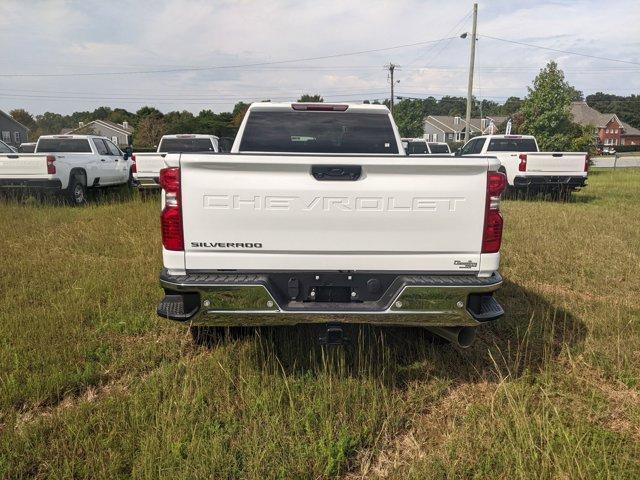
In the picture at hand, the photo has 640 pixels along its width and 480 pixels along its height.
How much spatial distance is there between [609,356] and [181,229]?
3463 mm

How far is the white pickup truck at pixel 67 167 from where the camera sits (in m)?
10.7

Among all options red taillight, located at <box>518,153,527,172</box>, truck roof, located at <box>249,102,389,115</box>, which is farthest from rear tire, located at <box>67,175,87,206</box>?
red taillight, located at <box>518,153,527,172</box>

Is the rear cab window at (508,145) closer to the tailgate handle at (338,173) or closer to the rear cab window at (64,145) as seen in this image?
the rear cab window at (64,145)

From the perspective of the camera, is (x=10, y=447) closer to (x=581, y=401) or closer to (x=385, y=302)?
(x=385, y=302)

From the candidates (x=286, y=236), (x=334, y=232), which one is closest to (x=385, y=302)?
(x=334, y=232)

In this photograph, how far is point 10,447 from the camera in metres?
2.66

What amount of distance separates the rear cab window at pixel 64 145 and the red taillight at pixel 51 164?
2453 millimetres

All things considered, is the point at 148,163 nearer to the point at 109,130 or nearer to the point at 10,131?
the point at 10,131

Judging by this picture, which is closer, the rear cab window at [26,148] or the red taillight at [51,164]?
the red taillight at [51,164]

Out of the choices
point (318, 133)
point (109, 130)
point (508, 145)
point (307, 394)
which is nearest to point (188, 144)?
point (508, 145)

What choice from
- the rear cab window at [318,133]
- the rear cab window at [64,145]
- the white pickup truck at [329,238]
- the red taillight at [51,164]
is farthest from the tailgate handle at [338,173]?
the rear cab window at [64,145]

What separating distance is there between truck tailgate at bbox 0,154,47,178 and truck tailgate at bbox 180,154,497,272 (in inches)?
388

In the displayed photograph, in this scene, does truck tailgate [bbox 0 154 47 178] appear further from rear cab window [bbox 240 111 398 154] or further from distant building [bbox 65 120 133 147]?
distant building [bbox 65 120 133 147]

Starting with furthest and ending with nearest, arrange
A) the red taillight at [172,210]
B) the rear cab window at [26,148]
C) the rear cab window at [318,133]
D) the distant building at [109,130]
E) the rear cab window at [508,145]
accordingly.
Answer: the distant building at [109,130] < the rear cab window at [26,148] < the rear cab window at [508,145] < the rear cab window at [318,133] < the red taillight at [172,210]
